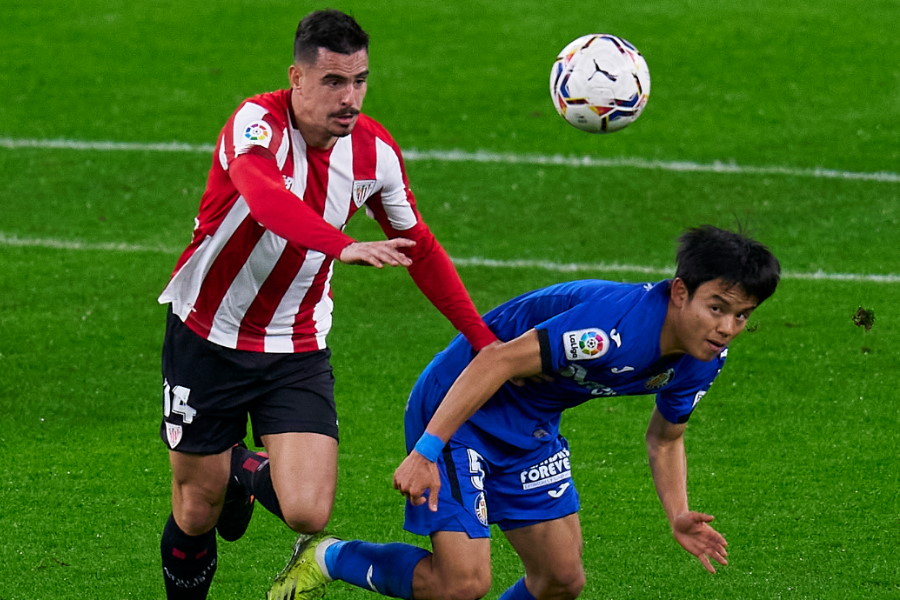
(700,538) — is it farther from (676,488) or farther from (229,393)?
(229,393)

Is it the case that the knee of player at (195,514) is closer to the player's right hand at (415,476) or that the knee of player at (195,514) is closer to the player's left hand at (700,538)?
the player's right hand at (415,476)

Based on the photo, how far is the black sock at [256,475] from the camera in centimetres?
559

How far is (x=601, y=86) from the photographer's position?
7527mm

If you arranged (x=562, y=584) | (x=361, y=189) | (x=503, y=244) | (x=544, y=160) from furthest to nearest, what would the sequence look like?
(x=544, y=160), (x=503, y=244), (x=361, y=189), (x=562, y=584)

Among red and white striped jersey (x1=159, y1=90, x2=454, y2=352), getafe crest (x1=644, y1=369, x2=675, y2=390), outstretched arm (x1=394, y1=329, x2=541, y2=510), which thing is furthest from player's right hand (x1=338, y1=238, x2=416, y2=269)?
getafe crest (x1=644, y1=369, x2=675, y2=390)

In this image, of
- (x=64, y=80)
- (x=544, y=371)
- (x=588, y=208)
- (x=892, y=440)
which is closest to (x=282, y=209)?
(x=544, y=371)

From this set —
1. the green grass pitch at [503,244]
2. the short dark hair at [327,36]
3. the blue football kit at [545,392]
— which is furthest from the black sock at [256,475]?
the short dark hair at [327,36]

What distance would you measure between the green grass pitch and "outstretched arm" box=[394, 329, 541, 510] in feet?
4.71

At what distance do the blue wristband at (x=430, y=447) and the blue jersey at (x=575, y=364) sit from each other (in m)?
0.44

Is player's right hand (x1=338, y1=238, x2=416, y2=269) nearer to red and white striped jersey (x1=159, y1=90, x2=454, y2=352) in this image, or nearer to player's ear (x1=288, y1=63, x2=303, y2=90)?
red and white striped jersey (x1=159, y1=90, x2=454, y2=352)

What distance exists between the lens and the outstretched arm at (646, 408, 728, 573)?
16.2 feet

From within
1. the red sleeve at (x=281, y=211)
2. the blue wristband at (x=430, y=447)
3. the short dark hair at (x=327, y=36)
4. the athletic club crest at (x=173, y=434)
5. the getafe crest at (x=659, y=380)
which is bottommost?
the athletic club crest at (x=173, y=434)

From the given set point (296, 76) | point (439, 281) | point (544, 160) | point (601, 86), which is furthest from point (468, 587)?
point (544, 160)

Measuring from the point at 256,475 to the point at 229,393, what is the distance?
465 mm
